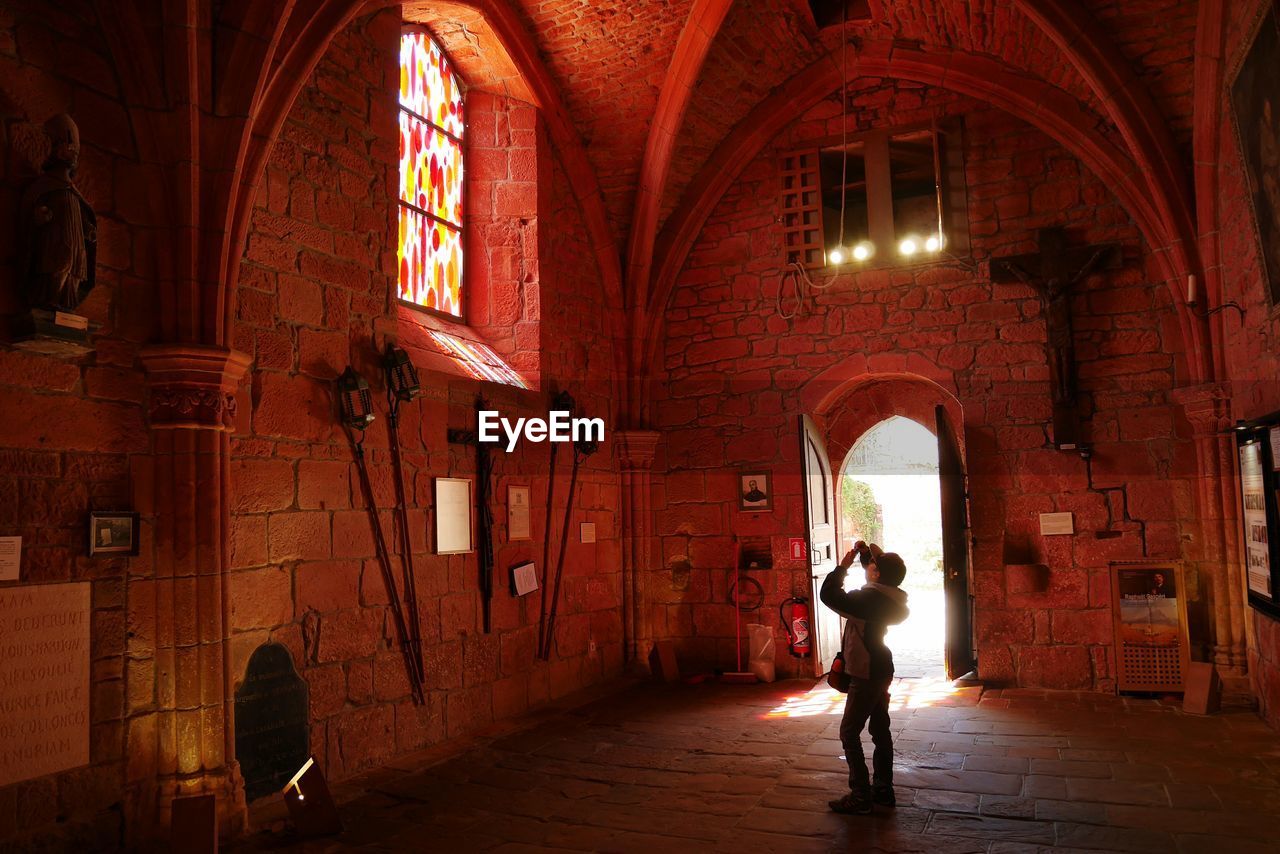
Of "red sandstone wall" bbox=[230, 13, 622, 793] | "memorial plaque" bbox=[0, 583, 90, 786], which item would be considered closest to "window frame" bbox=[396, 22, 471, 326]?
"red sandstone wall" bbox=[230, 13, 622, 793]

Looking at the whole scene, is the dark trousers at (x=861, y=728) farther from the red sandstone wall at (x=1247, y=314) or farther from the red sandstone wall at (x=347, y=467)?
the red sandstone wall at (x=1247, y=314)

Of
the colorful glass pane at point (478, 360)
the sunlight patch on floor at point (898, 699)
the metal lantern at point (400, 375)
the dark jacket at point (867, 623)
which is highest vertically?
the colorful glass pane at point (478, 360)

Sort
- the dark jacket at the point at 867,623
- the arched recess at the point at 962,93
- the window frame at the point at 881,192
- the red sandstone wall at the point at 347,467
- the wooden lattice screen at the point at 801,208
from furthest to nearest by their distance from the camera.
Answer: the wooden lattice screen at the point at 801,208
the window frame at the point at 881,192
the arched recess at the point at 962,93
the red sandstone wall at the point at 347,467
the dark jacket at the point at 867,623

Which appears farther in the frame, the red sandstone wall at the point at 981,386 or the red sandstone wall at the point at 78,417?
the red sandstone wall at the point at 981,386

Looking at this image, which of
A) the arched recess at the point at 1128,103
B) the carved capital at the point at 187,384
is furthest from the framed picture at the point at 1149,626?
the carved capital at the point at 187,384

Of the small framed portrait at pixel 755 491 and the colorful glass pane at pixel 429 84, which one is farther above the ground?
the colorful glass pane at pixel 429 84

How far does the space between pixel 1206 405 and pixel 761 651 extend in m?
3.56

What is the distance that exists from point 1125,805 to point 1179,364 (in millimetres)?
3678

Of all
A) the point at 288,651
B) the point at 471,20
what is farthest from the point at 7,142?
the point at 471,20

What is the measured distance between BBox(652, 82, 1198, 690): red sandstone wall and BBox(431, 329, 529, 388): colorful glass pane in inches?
73.9

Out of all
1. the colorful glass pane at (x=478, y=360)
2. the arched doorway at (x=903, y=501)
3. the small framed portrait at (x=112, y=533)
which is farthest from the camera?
the arched doorway at (x=903, y=501)

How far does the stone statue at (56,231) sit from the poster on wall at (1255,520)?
554 cm

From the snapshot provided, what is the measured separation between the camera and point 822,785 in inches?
171

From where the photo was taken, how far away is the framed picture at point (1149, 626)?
6141 millimetres
